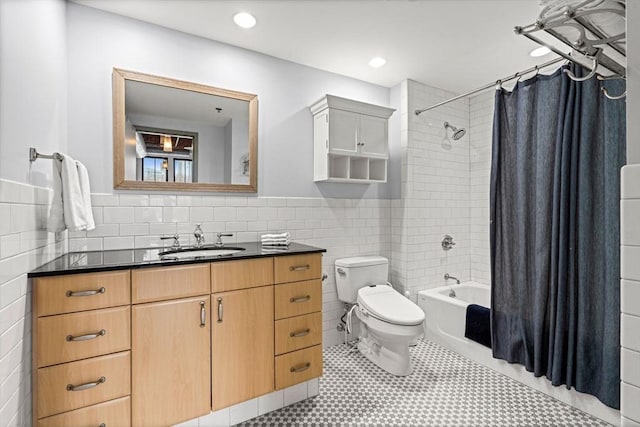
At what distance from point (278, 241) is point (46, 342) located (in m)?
1.27

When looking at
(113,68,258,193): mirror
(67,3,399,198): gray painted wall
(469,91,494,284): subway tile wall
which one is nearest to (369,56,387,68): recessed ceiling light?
(67,3,399,198): gray painted wall

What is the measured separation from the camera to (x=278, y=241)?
7.12 ft

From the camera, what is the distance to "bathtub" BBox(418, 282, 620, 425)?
189cm

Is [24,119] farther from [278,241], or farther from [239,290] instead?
[278,241]

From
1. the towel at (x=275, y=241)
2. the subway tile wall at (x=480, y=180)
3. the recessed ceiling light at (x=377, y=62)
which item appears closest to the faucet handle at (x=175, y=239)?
the towel at (x=275, y=241)

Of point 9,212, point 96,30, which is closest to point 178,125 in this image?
point 96,30

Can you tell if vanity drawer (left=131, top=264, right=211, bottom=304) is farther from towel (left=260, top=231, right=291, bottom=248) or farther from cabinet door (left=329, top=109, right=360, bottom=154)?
Answer: cabinet door (left=329, top=109, right=360, bottom=154)

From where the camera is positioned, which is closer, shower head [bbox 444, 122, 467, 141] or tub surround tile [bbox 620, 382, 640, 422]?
tub surround tile [bbox 620, 382, 640, 422]

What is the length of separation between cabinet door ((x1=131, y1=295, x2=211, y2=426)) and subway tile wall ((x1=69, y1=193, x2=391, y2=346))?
652mm

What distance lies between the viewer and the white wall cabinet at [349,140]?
2.57m

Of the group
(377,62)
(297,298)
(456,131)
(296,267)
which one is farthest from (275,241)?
(456,131)

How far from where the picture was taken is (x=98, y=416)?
4.69 feet

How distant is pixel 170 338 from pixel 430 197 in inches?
101

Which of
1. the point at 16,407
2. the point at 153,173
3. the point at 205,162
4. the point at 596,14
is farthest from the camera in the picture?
the point at 205,162
